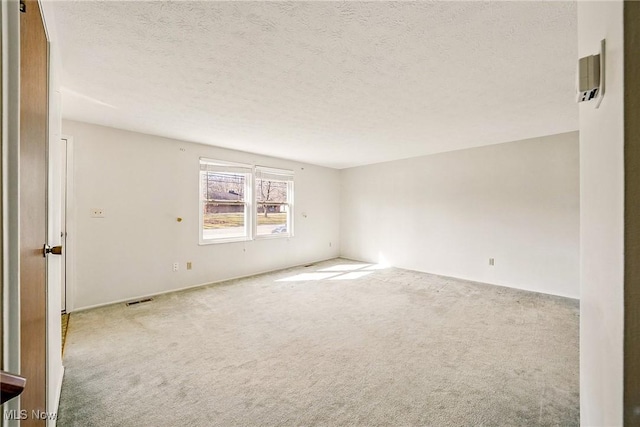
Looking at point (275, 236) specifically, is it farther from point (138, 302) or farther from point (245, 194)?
point (138, 302)

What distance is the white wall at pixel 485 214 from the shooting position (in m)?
3.75

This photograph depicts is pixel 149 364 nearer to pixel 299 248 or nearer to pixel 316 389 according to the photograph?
pixel 316 389

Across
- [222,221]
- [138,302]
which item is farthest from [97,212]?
[222,221]

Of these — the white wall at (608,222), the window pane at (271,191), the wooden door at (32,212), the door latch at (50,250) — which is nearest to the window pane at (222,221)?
the window pane at (271,191)

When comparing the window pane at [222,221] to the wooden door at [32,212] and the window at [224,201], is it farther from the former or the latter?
the wooden door at [32,212]

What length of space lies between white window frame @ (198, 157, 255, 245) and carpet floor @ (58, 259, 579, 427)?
104 cm

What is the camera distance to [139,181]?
3656mm

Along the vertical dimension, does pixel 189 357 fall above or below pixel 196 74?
below

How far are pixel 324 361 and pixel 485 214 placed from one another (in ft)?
12.1

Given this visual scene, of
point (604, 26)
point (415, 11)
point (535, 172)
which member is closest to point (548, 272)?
point (535, 172)

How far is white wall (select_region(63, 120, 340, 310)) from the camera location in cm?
327

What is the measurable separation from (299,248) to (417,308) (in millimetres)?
3033

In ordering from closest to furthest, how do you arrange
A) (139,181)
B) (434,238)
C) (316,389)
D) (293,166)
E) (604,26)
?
(604,26)
(316,389)
(139,181)
(434,238)
(293,166)

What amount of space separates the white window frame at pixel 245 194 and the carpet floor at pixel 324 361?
104 centimetres
